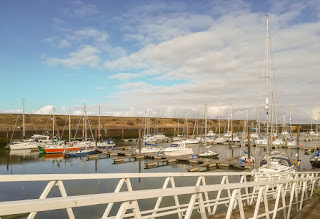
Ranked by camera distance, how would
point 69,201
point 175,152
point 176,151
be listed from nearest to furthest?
1. point 69,201
2. point 175,152
3. point 176,151

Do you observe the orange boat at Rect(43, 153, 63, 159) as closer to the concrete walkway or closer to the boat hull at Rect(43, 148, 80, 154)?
the boat hull at Rect(43, 148, 80, 154)

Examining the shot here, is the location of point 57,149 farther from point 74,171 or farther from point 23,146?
point 74,171

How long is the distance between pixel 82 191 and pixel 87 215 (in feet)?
22.2

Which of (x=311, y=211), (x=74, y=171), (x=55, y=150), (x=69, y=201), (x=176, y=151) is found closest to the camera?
(x=69, y=201)

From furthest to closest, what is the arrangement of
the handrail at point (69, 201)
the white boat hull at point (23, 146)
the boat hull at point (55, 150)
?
the white boat hull at point (23, 146) → the boat hull at point (55, 150) → the handrail at point (69, 201)

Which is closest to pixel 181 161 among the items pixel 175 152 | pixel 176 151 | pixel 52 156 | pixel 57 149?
pixel 175 152

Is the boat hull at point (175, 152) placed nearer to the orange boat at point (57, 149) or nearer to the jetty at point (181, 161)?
the jetty at point (181, 161)

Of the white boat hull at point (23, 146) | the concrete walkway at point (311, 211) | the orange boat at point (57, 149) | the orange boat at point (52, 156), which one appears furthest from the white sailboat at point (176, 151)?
the concrete walkway at point (311, 211)

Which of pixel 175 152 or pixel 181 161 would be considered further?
pixel 175 152

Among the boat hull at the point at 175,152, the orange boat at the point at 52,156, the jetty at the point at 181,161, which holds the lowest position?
the orange boat at the point at 52,156

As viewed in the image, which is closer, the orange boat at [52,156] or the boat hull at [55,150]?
the orange boat at [52,156]

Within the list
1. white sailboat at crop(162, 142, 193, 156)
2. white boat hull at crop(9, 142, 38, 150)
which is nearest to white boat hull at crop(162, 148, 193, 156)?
white sailboat at crop(162, 142, 193, 156)

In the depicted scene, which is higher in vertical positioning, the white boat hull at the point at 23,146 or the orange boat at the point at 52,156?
the white boat hull at the point at 23,146

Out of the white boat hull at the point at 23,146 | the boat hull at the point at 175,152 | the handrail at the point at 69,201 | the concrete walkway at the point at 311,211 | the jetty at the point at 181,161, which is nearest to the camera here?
the handrail at the point at 69,201
